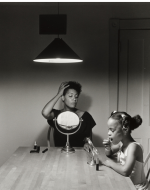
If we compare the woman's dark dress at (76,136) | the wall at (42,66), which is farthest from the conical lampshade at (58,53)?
the wall at (42,66)

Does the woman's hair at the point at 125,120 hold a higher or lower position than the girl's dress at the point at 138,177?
higher

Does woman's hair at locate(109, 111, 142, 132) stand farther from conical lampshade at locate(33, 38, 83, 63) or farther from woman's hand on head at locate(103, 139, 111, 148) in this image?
conical lampshade at locate(33, 38, 83, 63)

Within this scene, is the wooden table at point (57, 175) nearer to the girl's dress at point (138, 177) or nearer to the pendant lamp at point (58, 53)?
the girl's dress at point (138, 177)

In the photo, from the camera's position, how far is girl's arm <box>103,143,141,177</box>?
1.85m

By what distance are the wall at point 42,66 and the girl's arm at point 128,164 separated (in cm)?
166

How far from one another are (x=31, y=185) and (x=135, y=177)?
0.85m

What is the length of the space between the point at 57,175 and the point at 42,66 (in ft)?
6.79

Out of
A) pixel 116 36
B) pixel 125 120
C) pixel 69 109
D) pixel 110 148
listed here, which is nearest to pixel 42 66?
pixel 69 109

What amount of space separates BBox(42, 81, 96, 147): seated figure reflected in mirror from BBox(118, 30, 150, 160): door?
79 centimetres

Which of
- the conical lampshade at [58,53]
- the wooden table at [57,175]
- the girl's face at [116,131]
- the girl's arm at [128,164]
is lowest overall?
the wooden table at [57,175]

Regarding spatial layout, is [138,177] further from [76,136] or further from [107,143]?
[76,136]

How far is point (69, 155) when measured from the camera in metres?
2.39

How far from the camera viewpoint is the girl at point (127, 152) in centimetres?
190

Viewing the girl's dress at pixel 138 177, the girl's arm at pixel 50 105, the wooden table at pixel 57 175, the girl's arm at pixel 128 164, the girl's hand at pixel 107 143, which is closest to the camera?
the wooden table at pixel 57 175
